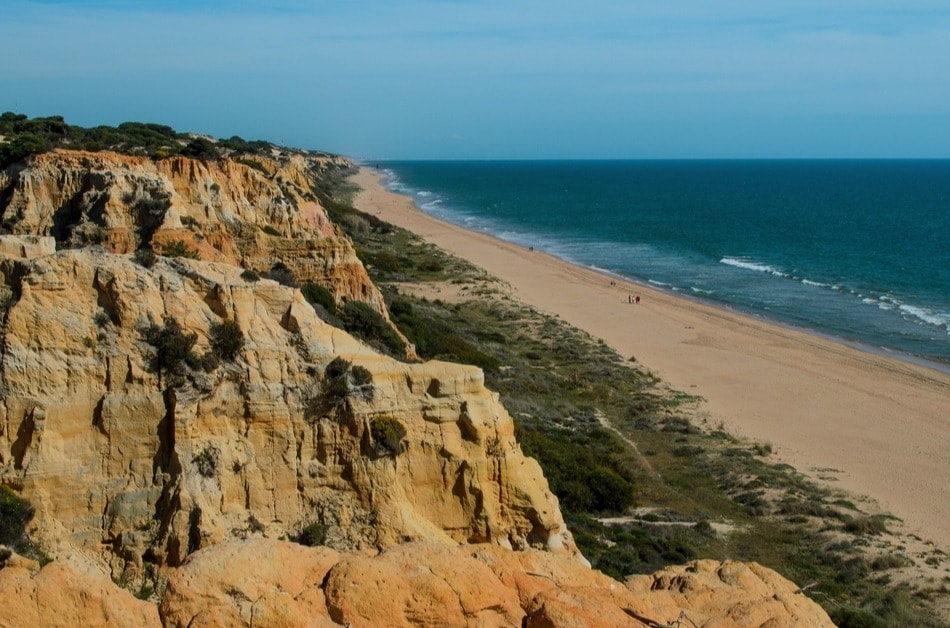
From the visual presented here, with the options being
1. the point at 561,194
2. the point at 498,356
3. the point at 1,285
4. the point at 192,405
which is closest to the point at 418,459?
the point at 192,405

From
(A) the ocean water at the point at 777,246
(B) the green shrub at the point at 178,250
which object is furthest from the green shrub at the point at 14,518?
(A) the ocean water at the point at 777,246

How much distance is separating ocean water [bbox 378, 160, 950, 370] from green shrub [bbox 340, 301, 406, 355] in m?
29.9

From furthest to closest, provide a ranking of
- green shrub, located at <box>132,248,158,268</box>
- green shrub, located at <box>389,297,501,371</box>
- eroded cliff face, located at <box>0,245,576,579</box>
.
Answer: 1. green shrub, located at <box>389,297,501,371</box>
2. green shrub, located at <box>132,248,158,268</box>
3. eroded cliff face, located at <box>0,245,576,579</box>

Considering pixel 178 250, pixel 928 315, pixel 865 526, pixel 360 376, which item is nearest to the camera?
pixel 360 376

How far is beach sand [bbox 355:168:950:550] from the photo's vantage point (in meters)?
25.0

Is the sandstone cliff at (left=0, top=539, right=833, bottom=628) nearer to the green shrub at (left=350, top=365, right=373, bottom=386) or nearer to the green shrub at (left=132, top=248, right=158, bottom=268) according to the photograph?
the green shrub at (left=350, top=365, right=373, bottom=386)

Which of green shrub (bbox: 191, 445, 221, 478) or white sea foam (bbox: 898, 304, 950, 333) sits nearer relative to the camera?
green shrub (bbox: 191, 445, 221, 478)

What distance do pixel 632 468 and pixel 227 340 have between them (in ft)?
49.0

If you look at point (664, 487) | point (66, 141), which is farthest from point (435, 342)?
point (66, 141)

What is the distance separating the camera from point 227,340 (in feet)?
36.7

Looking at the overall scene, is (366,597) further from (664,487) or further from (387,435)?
(664,487)

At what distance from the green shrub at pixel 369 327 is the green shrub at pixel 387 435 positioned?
1070 cm

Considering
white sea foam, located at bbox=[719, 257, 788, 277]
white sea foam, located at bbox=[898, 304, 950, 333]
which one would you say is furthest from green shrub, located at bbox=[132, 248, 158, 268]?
white sea foam, located at bbox=[719, 257, 788, 277]

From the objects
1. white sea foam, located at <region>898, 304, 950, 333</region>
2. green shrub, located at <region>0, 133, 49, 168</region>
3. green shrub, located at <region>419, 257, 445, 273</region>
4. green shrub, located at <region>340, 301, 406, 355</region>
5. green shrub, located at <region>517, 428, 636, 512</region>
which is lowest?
green shrub, located at <region>517, 428, 636, 512</region>
